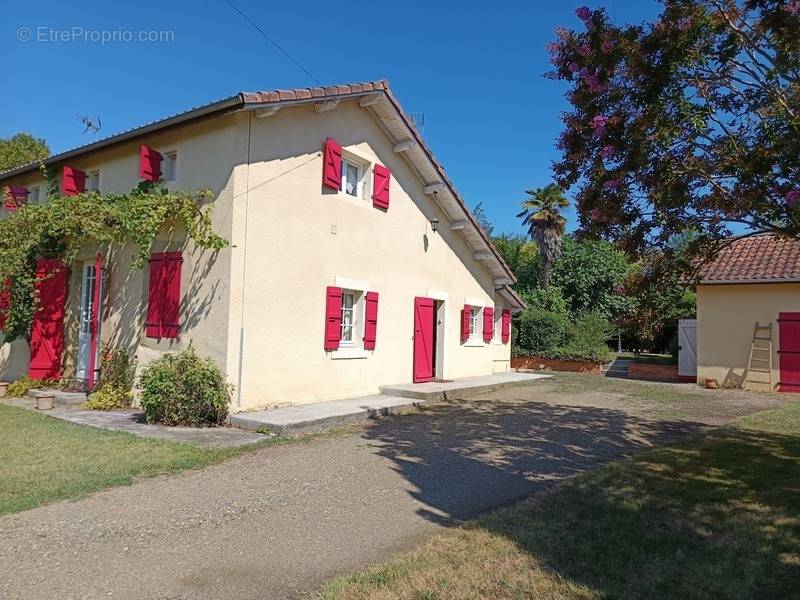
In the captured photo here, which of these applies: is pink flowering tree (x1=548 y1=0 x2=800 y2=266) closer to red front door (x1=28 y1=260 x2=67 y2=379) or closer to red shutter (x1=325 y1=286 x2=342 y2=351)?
red shutter (x1=325 y1=286 x2=342 y2=351)

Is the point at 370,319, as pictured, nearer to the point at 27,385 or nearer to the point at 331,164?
the point at 331,164

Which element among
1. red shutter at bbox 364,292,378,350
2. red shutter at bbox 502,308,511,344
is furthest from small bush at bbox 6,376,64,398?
red shutter at bbox 502,308,511,344

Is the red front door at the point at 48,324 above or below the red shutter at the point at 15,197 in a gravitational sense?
below

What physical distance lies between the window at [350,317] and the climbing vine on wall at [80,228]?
3.43 meters

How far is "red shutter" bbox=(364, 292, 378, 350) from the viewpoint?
11.6 metres

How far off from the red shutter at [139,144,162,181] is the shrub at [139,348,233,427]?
10.4 feet

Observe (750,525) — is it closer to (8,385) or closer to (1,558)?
(1,558)

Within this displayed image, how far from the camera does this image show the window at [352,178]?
11719mm

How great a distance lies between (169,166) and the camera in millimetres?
10086

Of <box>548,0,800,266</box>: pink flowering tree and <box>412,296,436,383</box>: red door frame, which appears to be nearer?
<box>548,0,800,266</box>: pink flowering tree

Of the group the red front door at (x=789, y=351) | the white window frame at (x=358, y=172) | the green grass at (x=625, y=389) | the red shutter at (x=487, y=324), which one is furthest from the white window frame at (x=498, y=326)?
the red front door at (x=789, y=351)

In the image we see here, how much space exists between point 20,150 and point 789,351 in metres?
29.3

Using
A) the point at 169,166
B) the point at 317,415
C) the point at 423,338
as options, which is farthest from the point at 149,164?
the point at 423,338

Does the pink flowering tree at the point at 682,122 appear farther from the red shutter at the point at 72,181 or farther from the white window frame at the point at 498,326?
the white window frame at the point at 498,326
